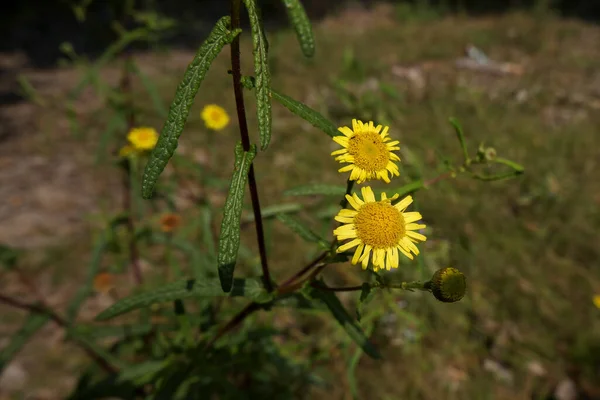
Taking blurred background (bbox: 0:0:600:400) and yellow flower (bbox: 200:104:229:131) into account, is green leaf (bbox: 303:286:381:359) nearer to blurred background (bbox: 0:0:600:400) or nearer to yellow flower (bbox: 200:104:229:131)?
blurred background (bbox: 0:0:600:400)

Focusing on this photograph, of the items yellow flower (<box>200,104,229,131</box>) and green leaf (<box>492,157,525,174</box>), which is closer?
green leaf (<box>492,157,525,174</box>)

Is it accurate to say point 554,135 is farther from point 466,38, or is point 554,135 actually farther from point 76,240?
point 76,240

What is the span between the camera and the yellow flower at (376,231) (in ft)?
3.55

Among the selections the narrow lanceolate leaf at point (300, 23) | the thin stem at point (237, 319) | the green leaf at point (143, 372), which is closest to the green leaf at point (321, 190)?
the thin stem at point (237, 319)

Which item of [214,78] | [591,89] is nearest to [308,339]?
[214,78]

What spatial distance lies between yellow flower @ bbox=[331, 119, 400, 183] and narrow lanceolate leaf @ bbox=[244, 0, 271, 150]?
0.26 metres

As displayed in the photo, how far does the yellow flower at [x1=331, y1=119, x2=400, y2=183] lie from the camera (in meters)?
1.11

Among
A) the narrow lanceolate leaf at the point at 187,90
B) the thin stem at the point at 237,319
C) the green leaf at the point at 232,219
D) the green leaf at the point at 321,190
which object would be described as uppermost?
the narrow lanceolate leaf at the point at 187,90

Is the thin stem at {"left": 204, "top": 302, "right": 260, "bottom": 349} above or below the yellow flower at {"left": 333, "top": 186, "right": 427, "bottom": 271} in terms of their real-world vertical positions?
below

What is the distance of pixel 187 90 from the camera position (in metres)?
0.88

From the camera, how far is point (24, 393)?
7.98ft

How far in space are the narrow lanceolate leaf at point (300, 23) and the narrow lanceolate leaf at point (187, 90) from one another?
0.12m

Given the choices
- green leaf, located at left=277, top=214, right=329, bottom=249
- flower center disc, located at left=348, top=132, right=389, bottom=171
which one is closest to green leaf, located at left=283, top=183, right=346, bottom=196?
green leaf, located at left=277, top=214, right=329, bottom=249

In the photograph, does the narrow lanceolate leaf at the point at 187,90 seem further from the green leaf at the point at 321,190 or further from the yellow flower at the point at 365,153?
the green leaf at the point at 321,190
